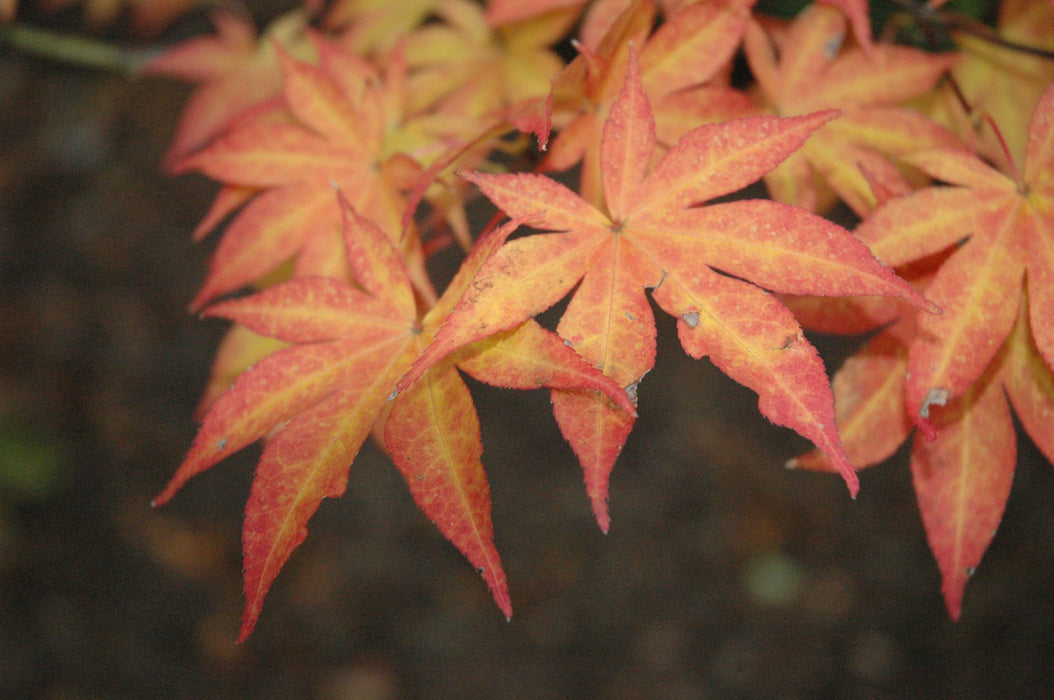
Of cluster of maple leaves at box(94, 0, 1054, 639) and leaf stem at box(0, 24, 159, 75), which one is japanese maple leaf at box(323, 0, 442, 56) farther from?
leaf stem at box(0, 24, 159, 75)

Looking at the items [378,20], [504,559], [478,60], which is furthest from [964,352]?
[504,559]

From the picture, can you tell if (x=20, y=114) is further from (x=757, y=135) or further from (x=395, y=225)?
(x=757, y=135)

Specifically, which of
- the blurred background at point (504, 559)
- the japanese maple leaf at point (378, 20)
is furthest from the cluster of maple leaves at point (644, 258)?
the blurred background at point (504, 559)

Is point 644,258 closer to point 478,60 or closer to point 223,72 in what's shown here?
point 478,60

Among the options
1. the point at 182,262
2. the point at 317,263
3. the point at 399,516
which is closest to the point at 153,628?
the point at 399,516

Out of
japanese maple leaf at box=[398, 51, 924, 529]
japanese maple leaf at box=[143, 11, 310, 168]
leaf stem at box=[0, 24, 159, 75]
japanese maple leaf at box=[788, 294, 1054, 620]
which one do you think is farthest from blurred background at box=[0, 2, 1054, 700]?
japanese maple leaf at box=[398, 51, 924, 529]

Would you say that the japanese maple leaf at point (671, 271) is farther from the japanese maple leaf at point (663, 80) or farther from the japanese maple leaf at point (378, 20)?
the japanese maple leaf at point (378, 20)
